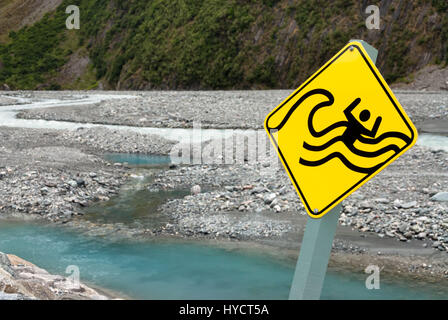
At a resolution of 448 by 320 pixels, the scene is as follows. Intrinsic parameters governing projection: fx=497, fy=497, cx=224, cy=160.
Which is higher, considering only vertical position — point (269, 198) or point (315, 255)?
point (315, 255)

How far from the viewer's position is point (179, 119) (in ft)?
85.3

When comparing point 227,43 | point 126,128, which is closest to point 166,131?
point 126,128

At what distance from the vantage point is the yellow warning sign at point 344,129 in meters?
1.87

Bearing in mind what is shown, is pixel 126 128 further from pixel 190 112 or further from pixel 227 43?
pixel 227 43

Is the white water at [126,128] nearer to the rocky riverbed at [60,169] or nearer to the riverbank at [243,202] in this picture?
the rocky riverbed at [60,169]

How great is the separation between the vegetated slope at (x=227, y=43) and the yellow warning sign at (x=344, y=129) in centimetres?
4431

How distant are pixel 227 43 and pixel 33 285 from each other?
49.2 metres

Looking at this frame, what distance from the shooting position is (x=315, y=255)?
1.87 metres

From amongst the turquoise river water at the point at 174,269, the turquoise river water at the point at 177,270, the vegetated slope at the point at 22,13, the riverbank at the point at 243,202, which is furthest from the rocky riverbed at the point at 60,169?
the vegetated slope at the point at 22,13

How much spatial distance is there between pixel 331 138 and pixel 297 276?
0.55 m

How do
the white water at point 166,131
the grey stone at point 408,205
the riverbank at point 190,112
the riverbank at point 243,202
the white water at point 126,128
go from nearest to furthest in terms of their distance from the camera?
1. the riverbank at point 243,202
2. the grey stone at point 408,205
3. the white water at point 166,131
4. the white water at point 126,128
5. the riverbank at point 190,112

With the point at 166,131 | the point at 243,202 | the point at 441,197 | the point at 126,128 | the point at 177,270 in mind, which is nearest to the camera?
the point at 177,270
